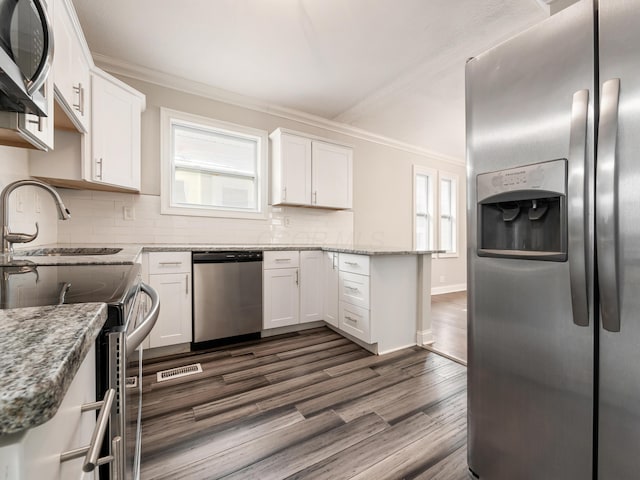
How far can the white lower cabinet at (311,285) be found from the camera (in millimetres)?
2953

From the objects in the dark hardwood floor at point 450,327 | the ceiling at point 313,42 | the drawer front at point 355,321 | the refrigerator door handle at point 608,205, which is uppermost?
the ceiling at point 313,42

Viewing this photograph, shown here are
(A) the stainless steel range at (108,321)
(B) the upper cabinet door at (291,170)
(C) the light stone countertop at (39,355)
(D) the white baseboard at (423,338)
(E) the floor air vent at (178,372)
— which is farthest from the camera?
(B) the upper cabinet door at (291,170)

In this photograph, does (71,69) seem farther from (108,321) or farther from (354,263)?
(354,263)

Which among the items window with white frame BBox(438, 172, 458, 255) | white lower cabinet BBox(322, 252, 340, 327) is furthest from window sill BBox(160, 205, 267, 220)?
window with white frame BBox(438, 172, 458, 255)

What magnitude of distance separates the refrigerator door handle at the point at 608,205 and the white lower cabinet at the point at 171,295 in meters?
2.52

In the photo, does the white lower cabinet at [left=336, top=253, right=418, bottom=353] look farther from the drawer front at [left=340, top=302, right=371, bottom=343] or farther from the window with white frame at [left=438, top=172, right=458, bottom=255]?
the window with white frame at [left=438, top=172, right=458, bottom=255]

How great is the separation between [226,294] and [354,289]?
1153 mm

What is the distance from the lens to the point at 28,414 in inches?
8.8

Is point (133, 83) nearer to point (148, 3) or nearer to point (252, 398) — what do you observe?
point (148, 3)

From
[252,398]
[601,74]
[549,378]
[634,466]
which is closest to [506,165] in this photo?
[601,74]

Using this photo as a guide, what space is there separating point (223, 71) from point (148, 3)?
82 centimetres

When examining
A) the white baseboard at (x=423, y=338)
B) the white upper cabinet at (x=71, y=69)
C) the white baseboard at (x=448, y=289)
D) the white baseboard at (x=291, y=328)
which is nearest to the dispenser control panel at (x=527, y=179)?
the white baseboard at (x=423, y=338)

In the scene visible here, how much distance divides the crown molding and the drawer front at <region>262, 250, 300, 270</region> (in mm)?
1769

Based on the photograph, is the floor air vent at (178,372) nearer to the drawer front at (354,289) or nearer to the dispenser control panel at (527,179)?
the drawer front at (354,289)
